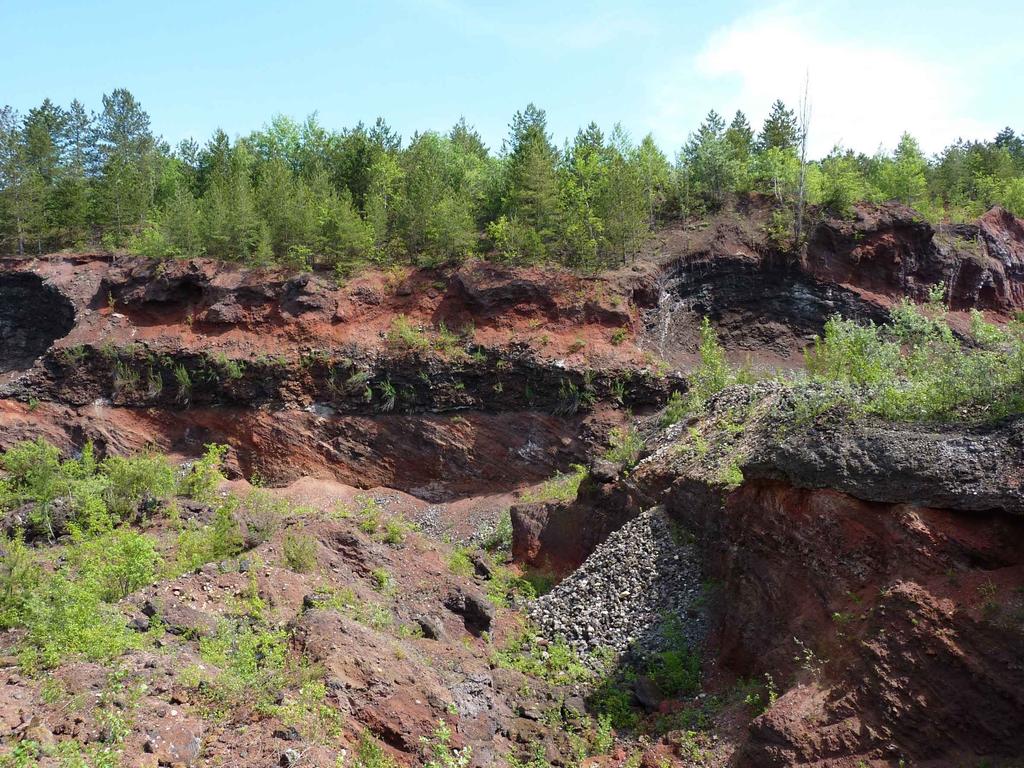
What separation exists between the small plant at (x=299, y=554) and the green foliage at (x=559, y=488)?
7.60 metres

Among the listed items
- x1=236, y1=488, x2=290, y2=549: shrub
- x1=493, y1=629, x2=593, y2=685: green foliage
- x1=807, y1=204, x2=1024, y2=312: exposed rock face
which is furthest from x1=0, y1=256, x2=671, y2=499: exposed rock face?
x1=493, y1=629, x2=593, y2=685: green foliage

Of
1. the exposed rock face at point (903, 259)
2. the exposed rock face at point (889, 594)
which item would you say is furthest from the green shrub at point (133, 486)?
the exposed rock face at point (903, 259)

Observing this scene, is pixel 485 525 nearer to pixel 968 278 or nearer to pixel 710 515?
pixel 710 515

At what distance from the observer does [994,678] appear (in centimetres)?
865

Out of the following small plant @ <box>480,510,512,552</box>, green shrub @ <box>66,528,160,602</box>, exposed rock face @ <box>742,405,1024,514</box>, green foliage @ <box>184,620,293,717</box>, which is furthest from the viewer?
small plant @ <box>480,510,512,552</box>

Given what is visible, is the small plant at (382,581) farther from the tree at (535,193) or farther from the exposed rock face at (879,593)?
the tree at (535,193)

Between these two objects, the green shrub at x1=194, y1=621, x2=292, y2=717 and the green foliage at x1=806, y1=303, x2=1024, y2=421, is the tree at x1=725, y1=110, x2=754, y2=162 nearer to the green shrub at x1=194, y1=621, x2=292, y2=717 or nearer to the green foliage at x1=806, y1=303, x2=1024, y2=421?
the green foliage at x1=806, y1=303, x2=1024, y2=421

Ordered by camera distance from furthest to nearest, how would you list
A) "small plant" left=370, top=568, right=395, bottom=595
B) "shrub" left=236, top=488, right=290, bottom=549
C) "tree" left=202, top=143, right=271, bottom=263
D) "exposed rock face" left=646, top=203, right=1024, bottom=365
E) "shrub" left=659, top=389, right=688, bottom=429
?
"exposed rock face" left=646, top=203, right=1024, bottom=365 → "tree" left=202, top=143, right=271, bottom=263 → "shrub" left=659, top=389, right=688, bottom=429 → "small plant" left=370, top=568, right=395, bottom=595 → "shrub" left=236, top=488, right=290, bottom=549

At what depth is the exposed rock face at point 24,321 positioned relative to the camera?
29.5m

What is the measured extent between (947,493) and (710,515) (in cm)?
484

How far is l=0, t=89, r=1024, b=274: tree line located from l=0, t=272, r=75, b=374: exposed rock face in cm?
250

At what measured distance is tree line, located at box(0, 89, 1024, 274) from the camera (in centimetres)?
2755

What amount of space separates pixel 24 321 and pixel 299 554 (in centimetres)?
2325

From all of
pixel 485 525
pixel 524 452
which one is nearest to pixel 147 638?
pixel 485 525
